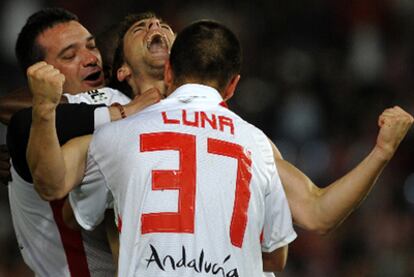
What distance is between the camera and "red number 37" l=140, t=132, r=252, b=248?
3.59 metres

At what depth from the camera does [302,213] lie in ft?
12.8

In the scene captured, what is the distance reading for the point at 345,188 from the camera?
12.6ft

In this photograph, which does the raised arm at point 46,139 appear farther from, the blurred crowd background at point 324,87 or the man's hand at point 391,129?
the blurred crowd background at point 324,87

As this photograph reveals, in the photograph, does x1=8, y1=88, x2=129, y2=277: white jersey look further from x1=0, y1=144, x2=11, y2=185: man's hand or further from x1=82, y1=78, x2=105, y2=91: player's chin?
x1=82, y1=78, x2=105, y2=91: player's chin

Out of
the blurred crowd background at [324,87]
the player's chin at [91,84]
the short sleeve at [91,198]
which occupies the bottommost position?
the blurred crowd background at [324,87]

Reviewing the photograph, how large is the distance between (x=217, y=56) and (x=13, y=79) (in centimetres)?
543

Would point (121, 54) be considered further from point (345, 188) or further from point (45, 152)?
point (345, 188)

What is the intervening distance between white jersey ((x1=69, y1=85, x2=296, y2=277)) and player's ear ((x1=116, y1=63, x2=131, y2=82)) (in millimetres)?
713

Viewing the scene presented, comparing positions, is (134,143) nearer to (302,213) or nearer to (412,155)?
(302,213)

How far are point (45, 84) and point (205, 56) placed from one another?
57 centimetres

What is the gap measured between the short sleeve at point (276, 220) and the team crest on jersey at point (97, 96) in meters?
0.89

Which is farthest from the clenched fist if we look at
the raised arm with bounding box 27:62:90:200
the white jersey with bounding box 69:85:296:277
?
the white jersey with bounding box 69:85:296:277

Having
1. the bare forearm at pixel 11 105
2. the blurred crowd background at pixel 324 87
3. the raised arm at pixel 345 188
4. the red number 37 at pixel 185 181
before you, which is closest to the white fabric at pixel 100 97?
the bare forearm at pixel 11 105

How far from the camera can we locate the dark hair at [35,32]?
4875 millimetres
